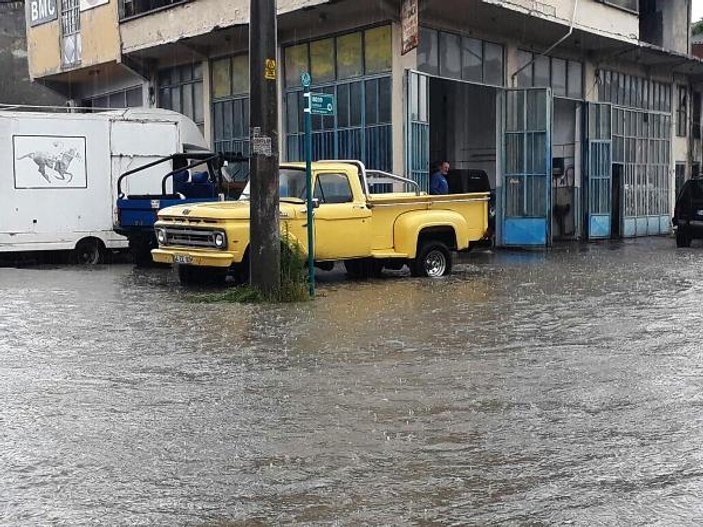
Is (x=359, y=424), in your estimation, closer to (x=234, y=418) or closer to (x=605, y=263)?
(x=234, y=418)

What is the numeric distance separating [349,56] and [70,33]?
11.5 metres

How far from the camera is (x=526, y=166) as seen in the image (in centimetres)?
2306

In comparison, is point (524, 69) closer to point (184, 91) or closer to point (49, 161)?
point (184, 91)

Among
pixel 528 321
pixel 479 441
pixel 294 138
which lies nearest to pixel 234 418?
pixel 479 441

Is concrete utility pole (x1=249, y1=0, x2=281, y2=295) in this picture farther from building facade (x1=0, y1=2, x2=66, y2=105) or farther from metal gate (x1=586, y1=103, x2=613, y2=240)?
building facade (x1=0, y1=2, x2=66, y2=105)

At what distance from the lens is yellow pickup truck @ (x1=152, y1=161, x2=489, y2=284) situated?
509 inches

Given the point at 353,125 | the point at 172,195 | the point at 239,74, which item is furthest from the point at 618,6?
the point at 172,195

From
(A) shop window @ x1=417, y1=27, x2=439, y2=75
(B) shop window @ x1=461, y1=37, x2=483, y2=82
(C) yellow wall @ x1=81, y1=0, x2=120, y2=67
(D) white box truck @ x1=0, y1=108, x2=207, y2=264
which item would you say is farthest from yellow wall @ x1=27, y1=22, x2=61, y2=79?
(B) shop window @ x1=461, y1=37, x2=483, y2=82

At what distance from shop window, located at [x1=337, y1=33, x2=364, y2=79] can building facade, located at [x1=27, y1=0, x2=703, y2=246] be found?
4cm

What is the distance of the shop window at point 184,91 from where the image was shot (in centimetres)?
2536

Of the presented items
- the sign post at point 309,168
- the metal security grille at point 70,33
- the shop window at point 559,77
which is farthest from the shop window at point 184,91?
the sign post at point 309,168

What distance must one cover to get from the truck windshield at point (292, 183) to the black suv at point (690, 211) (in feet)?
39.4

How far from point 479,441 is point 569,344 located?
350cm

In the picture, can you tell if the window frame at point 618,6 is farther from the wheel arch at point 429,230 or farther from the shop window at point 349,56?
the wheel arch at point 429,230
